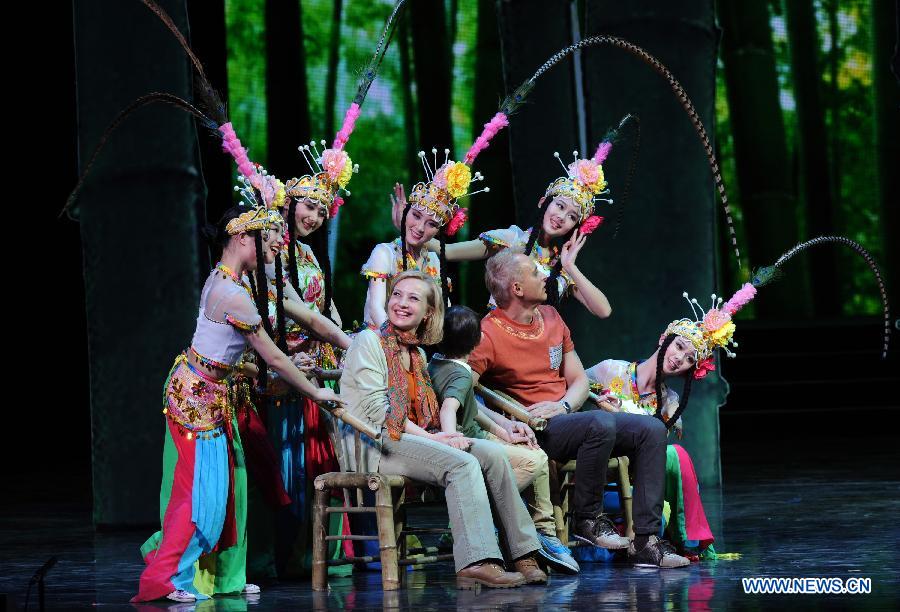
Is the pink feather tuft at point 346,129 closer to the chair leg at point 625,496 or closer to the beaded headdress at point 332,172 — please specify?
the beaded headdress at point 332,172

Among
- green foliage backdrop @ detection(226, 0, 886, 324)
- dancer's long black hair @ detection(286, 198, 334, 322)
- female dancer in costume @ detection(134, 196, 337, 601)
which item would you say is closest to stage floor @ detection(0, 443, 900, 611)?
female dancer in costume @ detection(134, 196, 337, 601)

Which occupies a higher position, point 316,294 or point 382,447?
point 316,294

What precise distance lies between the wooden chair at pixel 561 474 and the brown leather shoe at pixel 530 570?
0.46m

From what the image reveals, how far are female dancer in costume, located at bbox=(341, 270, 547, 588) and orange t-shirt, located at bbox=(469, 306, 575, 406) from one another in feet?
1.32

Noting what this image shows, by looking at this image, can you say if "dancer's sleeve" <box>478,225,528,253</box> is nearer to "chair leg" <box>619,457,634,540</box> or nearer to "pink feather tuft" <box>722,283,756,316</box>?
"pink feather tuft" <box>722,283,756,316</box>

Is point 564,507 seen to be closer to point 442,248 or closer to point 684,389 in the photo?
point 684,389

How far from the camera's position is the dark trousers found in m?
4.93

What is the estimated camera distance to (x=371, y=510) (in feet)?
14.9

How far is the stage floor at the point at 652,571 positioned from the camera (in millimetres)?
4137

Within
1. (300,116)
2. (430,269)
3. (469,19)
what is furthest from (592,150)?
(469,19)

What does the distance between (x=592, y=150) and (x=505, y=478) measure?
3.69 metres

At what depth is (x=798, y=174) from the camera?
1584 cm

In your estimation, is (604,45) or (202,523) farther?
(604,45)

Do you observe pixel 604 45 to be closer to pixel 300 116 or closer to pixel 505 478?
pixel 505 478
